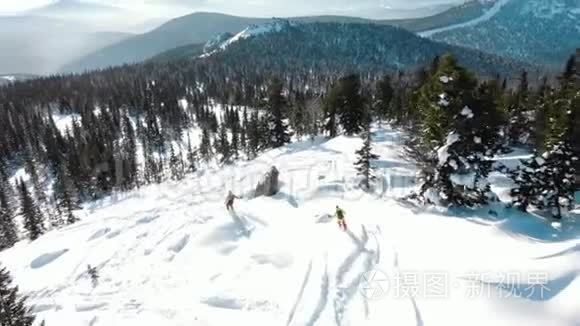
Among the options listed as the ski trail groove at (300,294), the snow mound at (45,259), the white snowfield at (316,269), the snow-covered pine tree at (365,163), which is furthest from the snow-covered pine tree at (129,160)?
the ski trail groove at (300,294)

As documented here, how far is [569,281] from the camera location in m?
14.4

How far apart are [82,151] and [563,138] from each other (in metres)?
97.4

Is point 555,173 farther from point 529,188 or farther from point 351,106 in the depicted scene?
point 351,106

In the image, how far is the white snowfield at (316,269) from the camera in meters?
13.6

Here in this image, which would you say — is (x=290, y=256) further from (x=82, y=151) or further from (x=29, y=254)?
(x=82, y=151)

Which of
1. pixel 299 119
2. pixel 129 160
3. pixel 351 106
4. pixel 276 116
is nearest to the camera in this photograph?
pixel 351 106

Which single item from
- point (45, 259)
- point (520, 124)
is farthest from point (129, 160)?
point (520, 124)

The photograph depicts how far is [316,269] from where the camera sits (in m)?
16.2

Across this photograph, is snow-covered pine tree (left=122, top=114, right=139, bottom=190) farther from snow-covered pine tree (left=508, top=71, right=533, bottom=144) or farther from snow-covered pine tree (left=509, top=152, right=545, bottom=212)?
snow-covered pine tree (left=509, top=152, right=545, bottom=212)

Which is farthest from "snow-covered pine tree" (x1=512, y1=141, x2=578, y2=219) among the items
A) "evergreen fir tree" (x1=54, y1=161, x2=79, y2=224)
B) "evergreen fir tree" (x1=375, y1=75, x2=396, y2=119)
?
"evergreen fir tree" (x1=54, y1=161, x2=79, y2=224)

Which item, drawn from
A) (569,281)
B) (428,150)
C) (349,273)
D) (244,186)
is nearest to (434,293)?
(349,273)

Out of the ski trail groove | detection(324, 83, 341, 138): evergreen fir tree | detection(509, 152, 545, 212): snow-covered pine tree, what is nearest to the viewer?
the ski trail groove

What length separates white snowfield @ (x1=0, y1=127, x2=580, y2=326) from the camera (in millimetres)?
13609

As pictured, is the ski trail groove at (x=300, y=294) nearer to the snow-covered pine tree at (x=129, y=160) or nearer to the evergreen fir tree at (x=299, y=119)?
the evergreen fir tree at (x=299, y=119)
